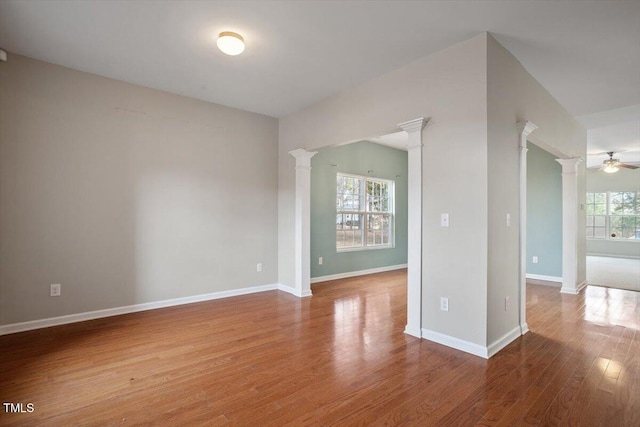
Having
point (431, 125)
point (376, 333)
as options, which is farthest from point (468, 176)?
point (376, 333)

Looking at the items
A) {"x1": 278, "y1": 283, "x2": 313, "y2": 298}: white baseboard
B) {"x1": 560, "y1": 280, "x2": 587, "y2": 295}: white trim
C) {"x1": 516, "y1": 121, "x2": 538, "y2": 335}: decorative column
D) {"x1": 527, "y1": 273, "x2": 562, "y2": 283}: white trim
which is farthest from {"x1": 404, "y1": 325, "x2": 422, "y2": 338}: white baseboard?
{"x1": 527, "y1": 273, "x2": 562, "y2": 283}: white trim

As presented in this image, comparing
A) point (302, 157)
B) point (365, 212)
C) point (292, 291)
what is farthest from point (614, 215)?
point (292, 291)

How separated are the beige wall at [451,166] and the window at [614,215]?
34.3 feet

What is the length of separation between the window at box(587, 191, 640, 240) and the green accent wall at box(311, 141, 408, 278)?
7.39 m

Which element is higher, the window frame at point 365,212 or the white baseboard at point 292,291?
the window frame at point 365,212

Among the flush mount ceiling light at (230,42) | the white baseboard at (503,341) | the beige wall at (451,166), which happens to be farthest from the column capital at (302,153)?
the white baseboard at (503,341)

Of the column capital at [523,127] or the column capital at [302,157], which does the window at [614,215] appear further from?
the column capital at [302,157]

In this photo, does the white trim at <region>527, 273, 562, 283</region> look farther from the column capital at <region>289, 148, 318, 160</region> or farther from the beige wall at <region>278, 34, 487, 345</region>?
the column capital at <region>289, 148, 318, 160</region>

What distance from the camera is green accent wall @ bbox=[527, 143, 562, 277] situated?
5.79 meters

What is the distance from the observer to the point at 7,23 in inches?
105

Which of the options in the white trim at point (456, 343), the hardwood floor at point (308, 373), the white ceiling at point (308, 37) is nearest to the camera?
the hardwood floor at point (308, 373)

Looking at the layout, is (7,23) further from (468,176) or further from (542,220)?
(542,220)

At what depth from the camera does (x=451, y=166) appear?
9.71ft

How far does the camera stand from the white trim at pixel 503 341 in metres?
2.75
